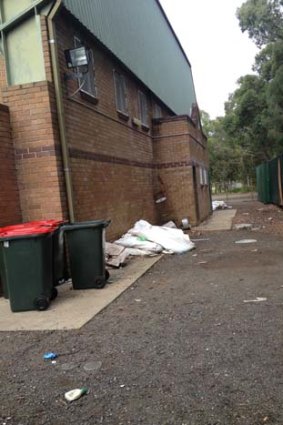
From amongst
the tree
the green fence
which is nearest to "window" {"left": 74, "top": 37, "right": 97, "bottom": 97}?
the green fence

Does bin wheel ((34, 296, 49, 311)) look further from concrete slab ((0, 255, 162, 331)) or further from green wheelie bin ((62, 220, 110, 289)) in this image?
green wheelie bin ((62, 220, 110, 289))

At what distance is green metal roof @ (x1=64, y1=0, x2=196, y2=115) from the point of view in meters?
10.6

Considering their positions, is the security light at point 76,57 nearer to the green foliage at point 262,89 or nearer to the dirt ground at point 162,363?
the dirt ground at point 162,363

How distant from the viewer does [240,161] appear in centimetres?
5806

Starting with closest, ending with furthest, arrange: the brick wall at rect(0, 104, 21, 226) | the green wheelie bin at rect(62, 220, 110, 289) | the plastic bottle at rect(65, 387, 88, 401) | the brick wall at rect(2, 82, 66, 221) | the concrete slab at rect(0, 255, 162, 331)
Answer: the plastic bottle at rect(65, 387, 88, 401) → the concrete slab at rect(0, 255, 162, 331) → the green wheelie bin at rect(62, 220, 110, 289) → the brick wall at rect(0, 104, 21, 226) → the brick wall at rect(2, 82, 66, 221)

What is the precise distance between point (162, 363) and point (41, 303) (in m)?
2.52

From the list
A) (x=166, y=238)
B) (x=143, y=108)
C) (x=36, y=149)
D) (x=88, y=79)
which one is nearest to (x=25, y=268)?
(x=36, y=149)

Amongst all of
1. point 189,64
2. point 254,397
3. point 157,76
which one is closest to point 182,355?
point 254,397

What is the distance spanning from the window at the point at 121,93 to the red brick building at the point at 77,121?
0.10 ft

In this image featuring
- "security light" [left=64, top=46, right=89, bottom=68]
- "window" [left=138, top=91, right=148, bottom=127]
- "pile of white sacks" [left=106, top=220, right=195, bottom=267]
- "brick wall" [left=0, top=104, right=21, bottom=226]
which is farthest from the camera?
"window" [left=138, top=91, right=148, bottom=127]

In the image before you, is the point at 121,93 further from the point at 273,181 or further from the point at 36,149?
the point at 273,181

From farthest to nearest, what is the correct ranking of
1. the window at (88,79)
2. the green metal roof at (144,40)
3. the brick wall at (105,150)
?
1. the green metal roof at (144,40)
2. the window at (88,79)
3. the brick wall at (105,150)

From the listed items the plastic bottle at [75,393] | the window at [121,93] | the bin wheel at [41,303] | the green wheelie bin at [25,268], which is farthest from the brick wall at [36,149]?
the plastic bottle at [75,393]

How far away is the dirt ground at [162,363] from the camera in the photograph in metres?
3.27
